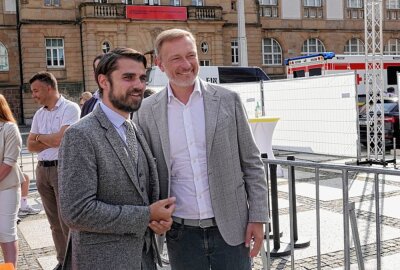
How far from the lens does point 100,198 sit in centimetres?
235

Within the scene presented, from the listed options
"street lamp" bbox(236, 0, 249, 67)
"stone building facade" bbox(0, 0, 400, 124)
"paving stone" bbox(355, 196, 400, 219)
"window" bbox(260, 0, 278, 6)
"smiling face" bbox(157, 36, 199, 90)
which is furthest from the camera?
"window" bbox(260, 0, 278, 6)

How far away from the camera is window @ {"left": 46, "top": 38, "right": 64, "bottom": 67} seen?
35.9 meters

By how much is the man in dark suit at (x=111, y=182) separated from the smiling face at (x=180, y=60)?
0.62 ft

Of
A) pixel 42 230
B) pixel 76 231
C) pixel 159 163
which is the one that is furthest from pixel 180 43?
pixel 42 230

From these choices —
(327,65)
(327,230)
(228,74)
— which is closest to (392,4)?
(327,65)

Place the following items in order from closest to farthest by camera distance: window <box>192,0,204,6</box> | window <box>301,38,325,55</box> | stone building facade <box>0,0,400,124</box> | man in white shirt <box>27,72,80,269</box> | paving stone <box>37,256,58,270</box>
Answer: man in white shirt <box>27,72,80,269</box>, paving stone <box>37,256,58,270</box>, stone building facade <box>0,0,400,124</box>, window <box>192,0,204,6</box>, window <box>301,38,325,55</box>

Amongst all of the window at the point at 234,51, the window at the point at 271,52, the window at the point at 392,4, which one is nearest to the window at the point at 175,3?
the window at the point at 234,51

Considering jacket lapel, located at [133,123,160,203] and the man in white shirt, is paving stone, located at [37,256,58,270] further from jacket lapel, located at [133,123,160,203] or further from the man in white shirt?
jacket lapel, located at [133,123,160,203]

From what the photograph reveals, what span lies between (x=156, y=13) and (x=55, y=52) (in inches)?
302

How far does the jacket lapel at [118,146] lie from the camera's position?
236cm

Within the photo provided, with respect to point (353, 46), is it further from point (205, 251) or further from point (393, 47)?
point (205, 251)

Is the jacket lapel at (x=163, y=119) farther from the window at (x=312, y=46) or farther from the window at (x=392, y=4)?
the window at (x=392, y=4)

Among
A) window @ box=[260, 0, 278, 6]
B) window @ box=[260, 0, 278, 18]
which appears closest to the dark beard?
window @ box=[260, 0, 278, 18]

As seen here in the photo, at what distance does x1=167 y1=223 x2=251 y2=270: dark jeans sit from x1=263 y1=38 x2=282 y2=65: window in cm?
3966
